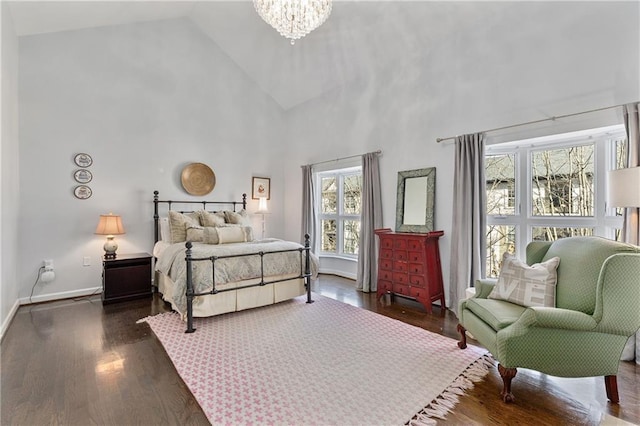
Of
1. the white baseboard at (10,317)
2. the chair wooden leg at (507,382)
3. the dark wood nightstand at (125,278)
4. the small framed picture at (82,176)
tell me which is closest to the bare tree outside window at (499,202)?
the chair wooden leg at (507,382)

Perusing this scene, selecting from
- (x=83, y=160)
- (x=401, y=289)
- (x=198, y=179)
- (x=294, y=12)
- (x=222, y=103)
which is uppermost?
(x=222, y=103)

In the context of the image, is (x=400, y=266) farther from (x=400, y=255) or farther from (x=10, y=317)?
(x=10, y=317)

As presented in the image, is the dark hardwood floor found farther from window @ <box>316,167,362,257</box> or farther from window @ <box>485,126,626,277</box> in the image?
window @ <box>316,167,362,257</box>

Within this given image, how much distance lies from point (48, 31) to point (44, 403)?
4.55 meters

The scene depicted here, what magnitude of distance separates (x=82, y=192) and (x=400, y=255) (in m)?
4.49

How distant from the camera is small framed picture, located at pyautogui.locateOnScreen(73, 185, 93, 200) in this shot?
4.18 metres

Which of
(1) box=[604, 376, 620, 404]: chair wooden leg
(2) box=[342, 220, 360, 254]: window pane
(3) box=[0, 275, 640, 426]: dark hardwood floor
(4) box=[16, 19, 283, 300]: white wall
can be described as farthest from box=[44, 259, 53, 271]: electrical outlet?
(1) box=[604, 376, 620, 404]: chair wooden leg

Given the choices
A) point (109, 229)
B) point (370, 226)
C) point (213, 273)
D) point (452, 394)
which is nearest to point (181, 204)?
point (109, 229)

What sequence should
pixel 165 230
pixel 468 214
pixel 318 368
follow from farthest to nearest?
pixel 165 230
pixel 468 214
pixel 318 368

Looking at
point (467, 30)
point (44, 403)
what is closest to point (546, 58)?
point (467, 30)

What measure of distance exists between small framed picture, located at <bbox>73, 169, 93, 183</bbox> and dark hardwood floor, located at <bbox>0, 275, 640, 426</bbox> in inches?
78.0

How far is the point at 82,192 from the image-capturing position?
13.8ft

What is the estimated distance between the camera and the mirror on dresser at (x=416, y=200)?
12.9 ft

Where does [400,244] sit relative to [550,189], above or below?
below
